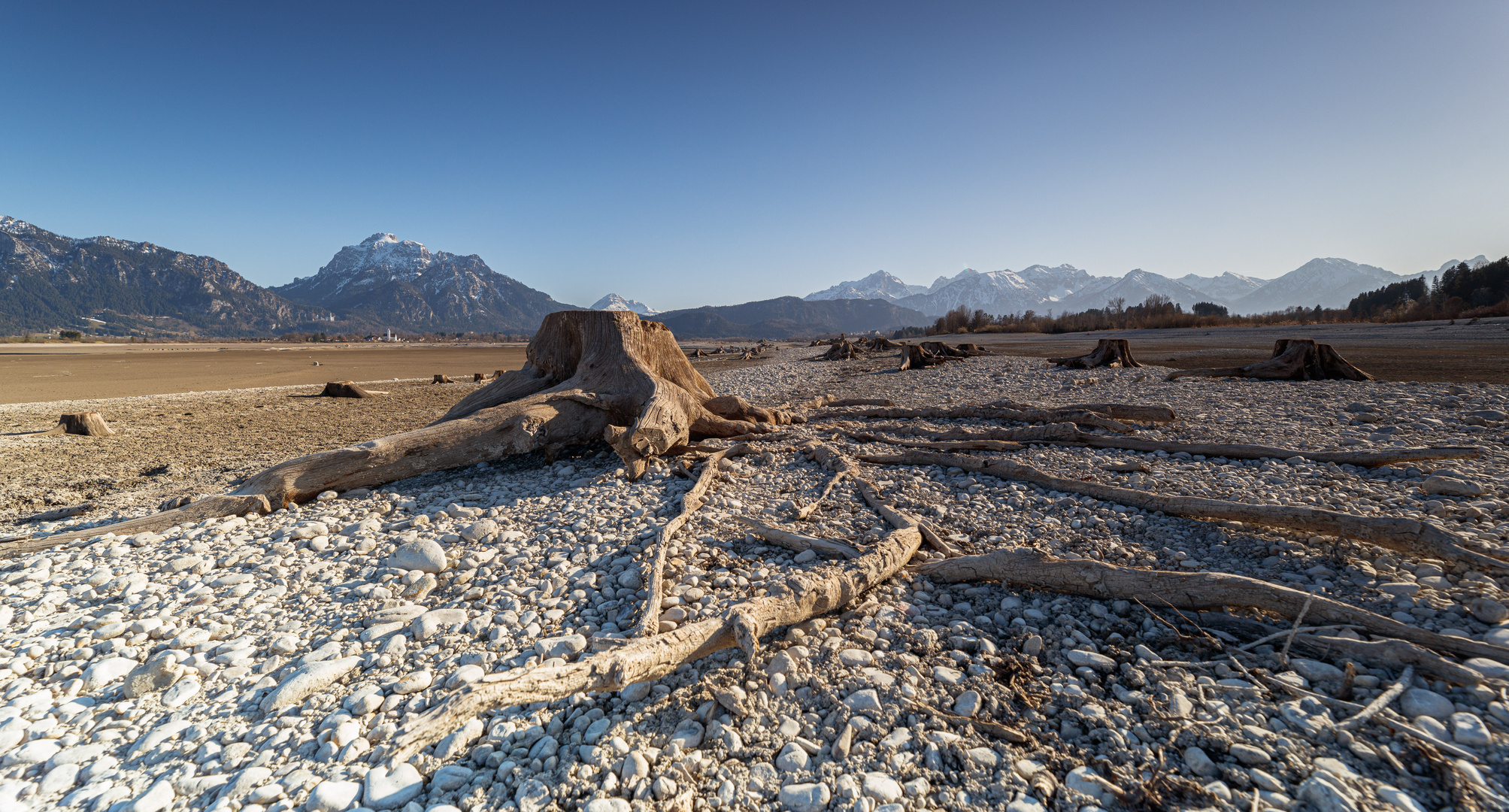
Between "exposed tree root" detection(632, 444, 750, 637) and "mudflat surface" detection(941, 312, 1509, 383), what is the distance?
13.9 m

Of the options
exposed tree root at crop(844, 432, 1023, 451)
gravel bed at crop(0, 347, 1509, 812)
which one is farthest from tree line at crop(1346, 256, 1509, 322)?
gravel bed at crop(0, 347, 1509, 812)

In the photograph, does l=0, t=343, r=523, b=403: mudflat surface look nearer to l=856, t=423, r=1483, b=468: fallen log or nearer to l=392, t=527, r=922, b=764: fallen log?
l=392, t=527, r=922, b=764: fallen log

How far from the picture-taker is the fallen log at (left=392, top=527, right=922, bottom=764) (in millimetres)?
2340

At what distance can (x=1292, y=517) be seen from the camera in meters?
3.89

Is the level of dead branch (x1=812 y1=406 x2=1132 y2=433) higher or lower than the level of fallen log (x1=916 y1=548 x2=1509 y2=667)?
higher

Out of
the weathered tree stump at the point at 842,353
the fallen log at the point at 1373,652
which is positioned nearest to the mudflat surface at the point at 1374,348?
the weathered tree stump at the point at 842,353

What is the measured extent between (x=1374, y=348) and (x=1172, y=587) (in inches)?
950

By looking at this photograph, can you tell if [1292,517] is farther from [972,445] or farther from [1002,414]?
[1002,414]

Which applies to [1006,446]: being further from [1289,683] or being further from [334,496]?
[334,496]

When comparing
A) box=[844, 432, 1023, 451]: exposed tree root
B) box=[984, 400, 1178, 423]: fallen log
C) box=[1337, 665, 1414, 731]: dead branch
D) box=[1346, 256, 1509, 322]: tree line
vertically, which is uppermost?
box=[1346, 256, 1509, 322]: tree line

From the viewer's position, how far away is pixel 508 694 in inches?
97.3

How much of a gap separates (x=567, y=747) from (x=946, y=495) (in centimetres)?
421

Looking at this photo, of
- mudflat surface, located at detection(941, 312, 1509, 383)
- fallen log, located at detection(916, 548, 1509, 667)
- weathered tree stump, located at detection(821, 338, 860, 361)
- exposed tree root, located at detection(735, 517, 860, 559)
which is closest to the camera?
fallen log, located at detection(916, 548, 1509, 667)

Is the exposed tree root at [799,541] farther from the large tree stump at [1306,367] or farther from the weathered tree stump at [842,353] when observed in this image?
the weathered tree stump at [842,353]
